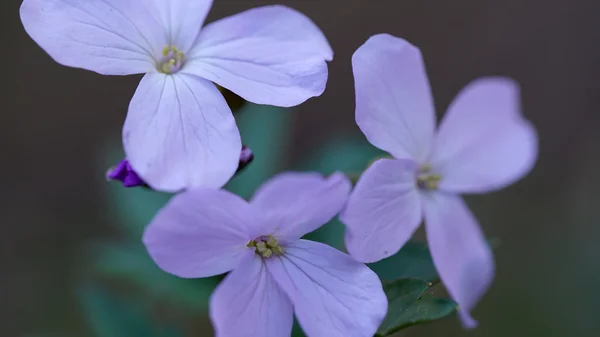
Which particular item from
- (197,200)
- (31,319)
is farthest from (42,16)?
(31,319)

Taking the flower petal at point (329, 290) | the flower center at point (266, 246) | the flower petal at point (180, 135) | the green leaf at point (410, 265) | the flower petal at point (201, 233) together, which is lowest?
the green leaf at point (410, 265)

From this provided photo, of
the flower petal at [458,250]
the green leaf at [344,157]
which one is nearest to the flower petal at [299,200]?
the flower petal at [458,250]

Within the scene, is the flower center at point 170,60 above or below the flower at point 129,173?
above

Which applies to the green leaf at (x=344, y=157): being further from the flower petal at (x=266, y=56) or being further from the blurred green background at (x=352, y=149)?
the flower petal at (x=266, y=56)

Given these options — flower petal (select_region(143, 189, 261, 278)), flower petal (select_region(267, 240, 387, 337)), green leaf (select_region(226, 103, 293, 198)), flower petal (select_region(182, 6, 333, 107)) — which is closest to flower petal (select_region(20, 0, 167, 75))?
flower petal (select_region(182, 6, 333, 107))

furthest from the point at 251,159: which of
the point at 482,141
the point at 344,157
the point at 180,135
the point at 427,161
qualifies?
the point at 344,157

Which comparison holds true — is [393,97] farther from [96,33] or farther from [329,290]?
[96,33]
